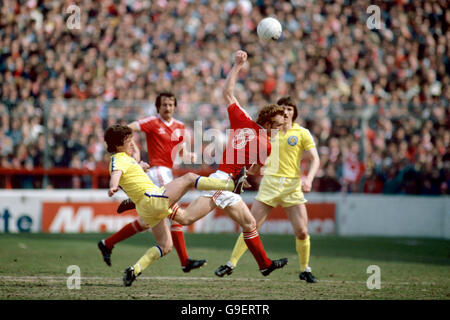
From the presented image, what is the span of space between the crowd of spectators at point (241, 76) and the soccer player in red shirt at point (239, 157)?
7.57m

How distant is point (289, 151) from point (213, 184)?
1.52 m

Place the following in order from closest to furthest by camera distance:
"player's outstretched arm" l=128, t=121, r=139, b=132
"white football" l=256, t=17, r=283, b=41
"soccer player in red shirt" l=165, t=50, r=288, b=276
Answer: "soccer player in red shirt" l=165, t=50, r=288, b=276 → "white football" l=256, t=17, r=283, b=41 → "player's outstretched arm" l=128, t=121, r=139, b=132

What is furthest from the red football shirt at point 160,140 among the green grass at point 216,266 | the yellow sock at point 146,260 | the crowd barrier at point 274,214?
the crowd barrier at point 274,214

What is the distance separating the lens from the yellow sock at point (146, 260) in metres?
7.57

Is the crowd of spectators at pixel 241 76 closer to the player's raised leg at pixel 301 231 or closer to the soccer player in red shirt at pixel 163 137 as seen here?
the soccer player in red shirt at pixel 163 137

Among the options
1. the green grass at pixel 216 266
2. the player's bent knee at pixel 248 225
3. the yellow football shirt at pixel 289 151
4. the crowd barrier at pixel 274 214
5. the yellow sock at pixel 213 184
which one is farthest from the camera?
the crowd barrier at pixel 274 214

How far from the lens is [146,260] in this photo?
7668mm

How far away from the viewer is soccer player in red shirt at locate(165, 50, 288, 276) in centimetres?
798

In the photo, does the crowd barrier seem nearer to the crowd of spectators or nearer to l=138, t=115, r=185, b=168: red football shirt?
the crowd of spectators

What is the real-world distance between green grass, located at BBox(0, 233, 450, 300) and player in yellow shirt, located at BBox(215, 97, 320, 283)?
0.47m

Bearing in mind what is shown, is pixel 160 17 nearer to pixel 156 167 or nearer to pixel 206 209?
pixel 156 167

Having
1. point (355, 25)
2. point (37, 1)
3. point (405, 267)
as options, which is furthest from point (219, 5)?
point (405, 267)

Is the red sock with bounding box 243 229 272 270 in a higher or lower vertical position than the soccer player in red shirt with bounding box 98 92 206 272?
lower

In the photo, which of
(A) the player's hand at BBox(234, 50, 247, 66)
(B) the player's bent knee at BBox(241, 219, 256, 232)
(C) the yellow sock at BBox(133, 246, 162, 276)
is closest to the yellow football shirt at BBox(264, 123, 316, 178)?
(B) the player's bent knee at BBox(241, 219, 256, 232)
